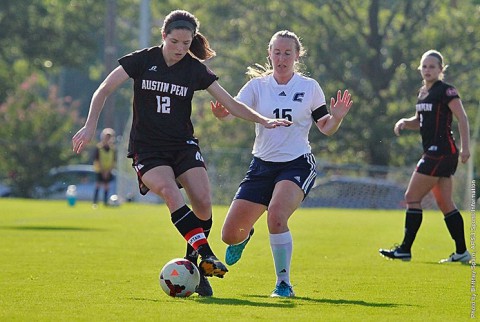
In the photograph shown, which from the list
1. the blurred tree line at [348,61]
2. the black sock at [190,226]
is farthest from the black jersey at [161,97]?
the blurred tree line at [348,61]

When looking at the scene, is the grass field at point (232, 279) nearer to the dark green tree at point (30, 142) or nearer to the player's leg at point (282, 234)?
the player's leg at point (282, 234)

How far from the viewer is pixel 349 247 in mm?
15000

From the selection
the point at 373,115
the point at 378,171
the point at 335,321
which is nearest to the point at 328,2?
the point at 373,115

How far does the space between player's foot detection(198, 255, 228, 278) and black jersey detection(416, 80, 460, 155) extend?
4777 mm

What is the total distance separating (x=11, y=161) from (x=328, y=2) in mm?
12285

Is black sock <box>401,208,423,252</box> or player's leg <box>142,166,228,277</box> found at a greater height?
player's leg <box>142,166,228,277</box>

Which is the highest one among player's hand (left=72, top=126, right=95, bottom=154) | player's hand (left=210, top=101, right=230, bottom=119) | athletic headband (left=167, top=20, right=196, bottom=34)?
athletic headband (left=167, top=20, right=196, bottom=34)

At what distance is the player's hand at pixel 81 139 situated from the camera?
853cm

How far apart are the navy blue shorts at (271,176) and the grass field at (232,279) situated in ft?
2.51

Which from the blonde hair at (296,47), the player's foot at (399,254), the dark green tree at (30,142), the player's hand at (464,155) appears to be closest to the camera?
the blonde hair at (296,47)

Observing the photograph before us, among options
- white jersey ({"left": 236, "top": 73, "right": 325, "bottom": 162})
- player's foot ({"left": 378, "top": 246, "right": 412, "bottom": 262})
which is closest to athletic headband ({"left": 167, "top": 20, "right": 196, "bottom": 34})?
white jersey ({"left": 236, "top": 73, "right": 325, "bottom": 162})

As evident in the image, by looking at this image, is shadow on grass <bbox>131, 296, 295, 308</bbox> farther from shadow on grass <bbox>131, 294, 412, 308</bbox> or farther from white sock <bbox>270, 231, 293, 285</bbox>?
white sock <bbox>270, 231, 293, 285</bbox>

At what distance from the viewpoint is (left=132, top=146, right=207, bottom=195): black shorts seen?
8.85m

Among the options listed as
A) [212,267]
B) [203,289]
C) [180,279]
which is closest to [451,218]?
[203,289]
